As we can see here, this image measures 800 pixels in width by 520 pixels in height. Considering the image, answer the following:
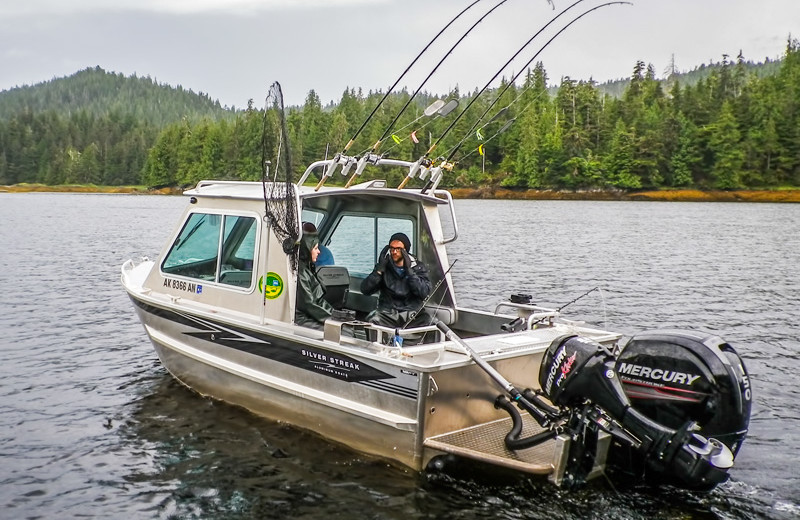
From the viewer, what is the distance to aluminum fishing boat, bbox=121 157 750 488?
19.6 feet

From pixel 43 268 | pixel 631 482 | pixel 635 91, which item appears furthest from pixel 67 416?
pixel 635 91

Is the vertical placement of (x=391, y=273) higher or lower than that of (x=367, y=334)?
→ higher

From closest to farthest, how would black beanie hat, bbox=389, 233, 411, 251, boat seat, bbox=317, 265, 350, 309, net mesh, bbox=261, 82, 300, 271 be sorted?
net mesh, bbox=261, 82, 300, 271 < black beanie hat, bbox=389, 233, 411, 251 < boat seat, bbox=317, 265, 350, 309

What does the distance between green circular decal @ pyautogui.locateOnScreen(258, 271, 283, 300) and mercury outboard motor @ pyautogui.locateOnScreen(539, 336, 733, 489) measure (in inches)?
122

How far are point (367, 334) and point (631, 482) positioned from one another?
10.0 ft

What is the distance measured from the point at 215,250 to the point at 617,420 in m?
5.17

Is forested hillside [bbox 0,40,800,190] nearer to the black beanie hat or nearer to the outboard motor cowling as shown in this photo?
the black beanie hat

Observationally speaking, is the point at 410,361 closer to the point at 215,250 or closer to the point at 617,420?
the point at 617,420

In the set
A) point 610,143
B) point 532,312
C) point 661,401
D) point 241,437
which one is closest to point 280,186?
point 241,437

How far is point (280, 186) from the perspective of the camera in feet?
26.0

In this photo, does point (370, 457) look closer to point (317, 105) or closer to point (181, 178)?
point (181, 178)

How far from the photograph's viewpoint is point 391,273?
852 cm

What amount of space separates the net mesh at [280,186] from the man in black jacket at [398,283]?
1.11m

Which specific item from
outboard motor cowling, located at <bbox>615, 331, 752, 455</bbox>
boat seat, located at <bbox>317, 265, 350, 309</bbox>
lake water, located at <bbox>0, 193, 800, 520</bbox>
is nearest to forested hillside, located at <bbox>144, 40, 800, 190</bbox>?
lake water, located at <bbox>0, 193, 800, 520</bbox>
